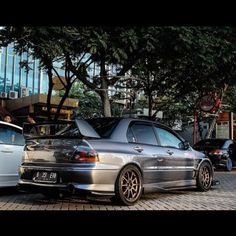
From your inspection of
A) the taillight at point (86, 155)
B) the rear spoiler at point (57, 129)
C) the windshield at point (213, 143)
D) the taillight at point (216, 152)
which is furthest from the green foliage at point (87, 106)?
the taillight at point (86, 155)

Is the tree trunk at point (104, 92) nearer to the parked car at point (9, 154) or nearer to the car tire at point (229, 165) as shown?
the car tire at point (229, 165)

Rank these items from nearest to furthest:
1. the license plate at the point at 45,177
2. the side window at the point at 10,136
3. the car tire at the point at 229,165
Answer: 1. the license plate at the point at 45,177
2. the side window at the point at 10,136
3. the car tire at the point at 229,165

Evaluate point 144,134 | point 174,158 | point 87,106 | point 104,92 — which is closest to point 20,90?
point 87,106

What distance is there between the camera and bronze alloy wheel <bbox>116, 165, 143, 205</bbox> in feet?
25.1

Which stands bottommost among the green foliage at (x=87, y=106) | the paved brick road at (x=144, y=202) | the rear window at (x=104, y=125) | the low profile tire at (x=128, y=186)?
the paved brick road at (x=144, y=202)

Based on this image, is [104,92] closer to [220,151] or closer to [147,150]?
[220,151]

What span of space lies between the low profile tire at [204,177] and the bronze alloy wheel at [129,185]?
2.34 meters

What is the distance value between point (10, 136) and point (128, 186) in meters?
2.93

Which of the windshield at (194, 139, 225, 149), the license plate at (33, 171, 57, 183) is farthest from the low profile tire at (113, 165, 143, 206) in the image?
the windshield at (194, 139, 225, 149)

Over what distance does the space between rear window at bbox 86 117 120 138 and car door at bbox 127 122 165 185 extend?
0.33 metres

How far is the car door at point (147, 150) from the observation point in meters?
8.25

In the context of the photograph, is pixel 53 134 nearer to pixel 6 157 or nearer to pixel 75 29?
pixel 6 157

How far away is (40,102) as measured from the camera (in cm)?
2802

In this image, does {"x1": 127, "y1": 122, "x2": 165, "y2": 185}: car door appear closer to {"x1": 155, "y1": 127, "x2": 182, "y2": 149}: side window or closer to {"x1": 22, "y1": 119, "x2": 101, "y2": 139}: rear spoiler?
{"x1": 155, "y1": 127, "x2": 182, "y2": 149}: side window
